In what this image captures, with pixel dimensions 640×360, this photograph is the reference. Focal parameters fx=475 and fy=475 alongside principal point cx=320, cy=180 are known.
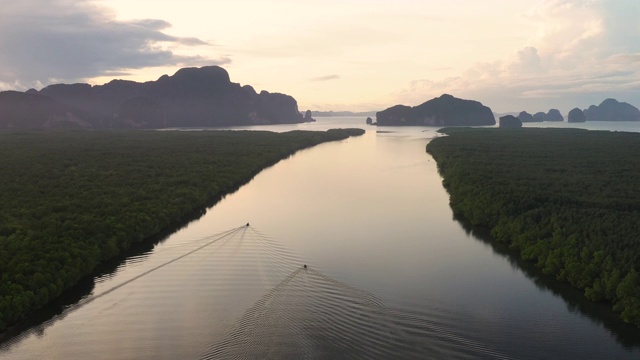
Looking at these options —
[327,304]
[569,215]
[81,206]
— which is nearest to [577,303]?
[569,215]

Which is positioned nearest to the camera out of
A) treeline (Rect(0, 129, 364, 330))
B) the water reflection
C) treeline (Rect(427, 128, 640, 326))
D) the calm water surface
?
the calm water surface

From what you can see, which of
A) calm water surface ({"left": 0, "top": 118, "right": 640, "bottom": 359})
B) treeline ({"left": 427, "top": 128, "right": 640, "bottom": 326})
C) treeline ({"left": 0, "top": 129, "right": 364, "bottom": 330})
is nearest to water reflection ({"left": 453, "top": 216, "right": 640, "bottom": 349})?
calm water surface ({"left": 0, "top": 118, "right": 640, "bottom": 359})

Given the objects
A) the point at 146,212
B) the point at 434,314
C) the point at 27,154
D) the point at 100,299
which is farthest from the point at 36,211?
the point at 27,154

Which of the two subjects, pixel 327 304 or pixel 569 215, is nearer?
pixel 327 304

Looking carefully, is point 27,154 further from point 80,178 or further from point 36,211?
point 36,211

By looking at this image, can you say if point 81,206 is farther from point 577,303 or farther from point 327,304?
point 577,303

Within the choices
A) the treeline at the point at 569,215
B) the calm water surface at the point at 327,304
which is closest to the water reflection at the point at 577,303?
the calm water surface at the point at 327,304

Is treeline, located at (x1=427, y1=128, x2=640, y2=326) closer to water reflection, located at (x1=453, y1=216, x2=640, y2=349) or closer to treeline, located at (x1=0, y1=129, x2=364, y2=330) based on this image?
water reflection, located at (x1=453, y1=216, x2=640, y2=349)

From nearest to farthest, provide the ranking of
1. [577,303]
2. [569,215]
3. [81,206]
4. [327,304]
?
[327,304] < [577,303] < [569,215] < [81,206]
